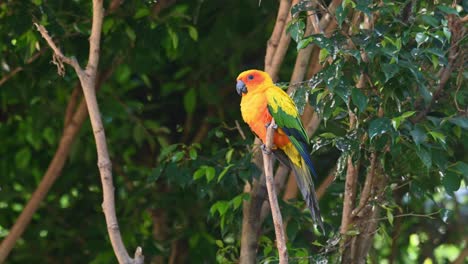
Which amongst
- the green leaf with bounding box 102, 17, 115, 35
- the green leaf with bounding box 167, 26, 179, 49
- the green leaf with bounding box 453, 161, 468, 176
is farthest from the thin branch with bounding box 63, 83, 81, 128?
the green leaf with bounding box 453, 161, 468, 176

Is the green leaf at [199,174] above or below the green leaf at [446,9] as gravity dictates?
below

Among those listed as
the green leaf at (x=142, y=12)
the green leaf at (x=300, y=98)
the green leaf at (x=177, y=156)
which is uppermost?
the green leaf at (x=142, y=12)

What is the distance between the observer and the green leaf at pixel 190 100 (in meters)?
6.09

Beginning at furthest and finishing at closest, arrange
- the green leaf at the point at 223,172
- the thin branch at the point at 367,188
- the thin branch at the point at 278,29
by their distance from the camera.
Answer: the thin branch at the point at 278,29 < the green leaf at the point at 223,172 < the thin branch at the point at 367,188

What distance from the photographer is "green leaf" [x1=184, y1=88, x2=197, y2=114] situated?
20.0 feet

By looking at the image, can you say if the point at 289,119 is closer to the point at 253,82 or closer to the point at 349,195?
the point at 253,82

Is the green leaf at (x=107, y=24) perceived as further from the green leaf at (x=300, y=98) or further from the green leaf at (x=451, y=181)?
the green leaf at (x=451, y=181)

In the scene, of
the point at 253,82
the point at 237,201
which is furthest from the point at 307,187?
the point at 253,82

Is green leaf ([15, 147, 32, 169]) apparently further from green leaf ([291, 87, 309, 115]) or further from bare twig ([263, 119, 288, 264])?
bare twig ([263, 119, 288, 264])

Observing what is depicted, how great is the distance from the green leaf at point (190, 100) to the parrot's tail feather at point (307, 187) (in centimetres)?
175

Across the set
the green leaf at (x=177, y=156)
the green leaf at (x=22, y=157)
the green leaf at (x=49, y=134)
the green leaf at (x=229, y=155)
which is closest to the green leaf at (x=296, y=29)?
the green leaf at (x=229, y=155)

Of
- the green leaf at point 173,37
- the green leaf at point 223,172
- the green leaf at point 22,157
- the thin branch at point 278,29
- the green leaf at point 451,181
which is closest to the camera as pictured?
the green leaf at point 451,181

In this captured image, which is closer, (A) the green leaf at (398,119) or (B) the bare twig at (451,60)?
(A) the green leaf at (398,119)

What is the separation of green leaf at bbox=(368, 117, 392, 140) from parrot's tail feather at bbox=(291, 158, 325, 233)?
50cm
